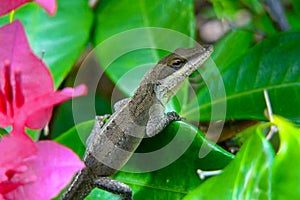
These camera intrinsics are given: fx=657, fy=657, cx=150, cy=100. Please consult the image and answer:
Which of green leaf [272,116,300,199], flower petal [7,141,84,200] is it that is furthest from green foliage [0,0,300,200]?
flower petal [7,141,84,200]

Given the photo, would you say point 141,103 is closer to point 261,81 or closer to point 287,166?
point 261,81

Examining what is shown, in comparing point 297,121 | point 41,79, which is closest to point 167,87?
point 297,121

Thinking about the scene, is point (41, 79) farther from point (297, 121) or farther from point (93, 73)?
point (93, 73)

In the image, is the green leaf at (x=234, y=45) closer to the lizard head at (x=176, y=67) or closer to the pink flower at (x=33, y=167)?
the lizard head at (x=176, y=67)

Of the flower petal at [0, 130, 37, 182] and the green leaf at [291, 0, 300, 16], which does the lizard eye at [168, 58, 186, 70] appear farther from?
the flower petal at [0, 130, 37, 182]

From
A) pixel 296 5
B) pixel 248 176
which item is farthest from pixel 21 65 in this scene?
pixel 296 5

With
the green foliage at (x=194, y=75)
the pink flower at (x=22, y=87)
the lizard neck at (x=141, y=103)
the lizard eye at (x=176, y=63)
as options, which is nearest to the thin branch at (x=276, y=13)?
the green foliage at (x=194, y=75)
